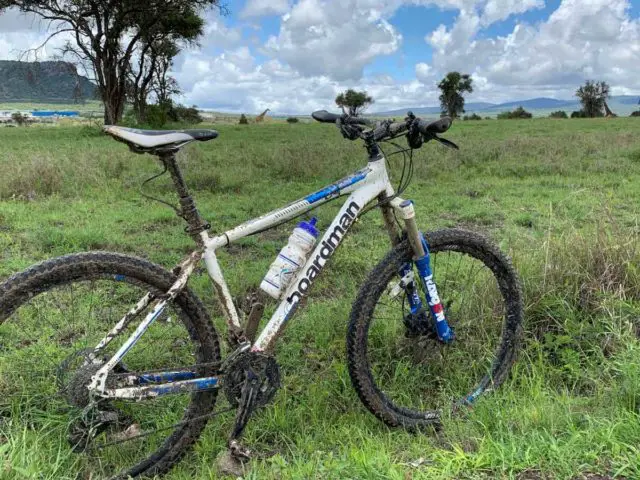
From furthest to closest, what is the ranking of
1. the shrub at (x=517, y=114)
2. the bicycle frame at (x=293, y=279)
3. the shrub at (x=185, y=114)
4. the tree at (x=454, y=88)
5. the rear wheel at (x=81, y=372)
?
the tree at (x=454, y=88) → the shrub at (x=517, y=114) → the shrub at (x=185, y=114) → the bicycle frame at (x=293, y=279) → the rear wheel at (x=81, y=372)

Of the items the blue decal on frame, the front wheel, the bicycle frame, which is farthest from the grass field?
the blue decal on frame

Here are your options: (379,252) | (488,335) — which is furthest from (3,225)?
(488,335)

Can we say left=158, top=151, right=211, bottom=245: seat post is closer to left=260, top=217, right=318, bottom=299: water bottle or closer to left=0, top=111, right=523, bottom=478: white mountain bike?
left=0, top=111, right=523, bottom=478: white mountain bike

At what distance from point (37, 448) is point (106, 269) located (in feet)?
2.81

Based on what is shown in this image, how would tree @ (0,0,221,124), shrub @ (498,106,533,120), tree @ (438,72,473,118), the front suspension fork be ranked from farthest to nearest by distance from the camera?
tree @ (438,72,473,118) → shrub @ (498,106,533,120) → tree @ (0,0,221,124) → the front suspension fork

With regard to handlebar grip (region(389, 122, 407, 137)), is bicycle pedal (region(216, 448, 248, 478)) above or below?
below

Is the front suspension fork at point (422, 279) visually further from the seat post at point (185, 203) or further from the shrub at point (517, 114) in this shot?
the shrub at point (517, 114)

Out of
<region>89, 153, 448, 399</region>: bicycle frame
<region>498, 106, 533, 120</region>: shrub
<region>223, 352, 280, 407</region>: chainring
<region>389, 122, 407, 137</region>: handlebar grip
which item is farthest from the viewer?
<region>498, 106, 533, 120</region>: shrub

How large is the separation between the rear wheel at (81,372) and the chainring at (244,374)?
9cm

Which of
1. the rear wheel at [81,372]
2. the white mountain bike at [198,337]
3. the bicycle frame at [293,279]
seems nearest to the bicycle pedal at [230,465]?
the white mountain bike at [198,337]

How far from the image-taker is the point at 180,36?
29391 mm

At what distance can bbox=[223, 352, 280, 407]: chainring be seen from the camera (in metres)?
2.62

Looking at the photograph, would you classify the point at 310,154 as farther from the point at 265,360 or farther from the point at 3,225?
the point at 265,360

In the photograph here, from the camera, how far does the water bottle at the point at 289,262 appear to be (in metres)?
2.68
